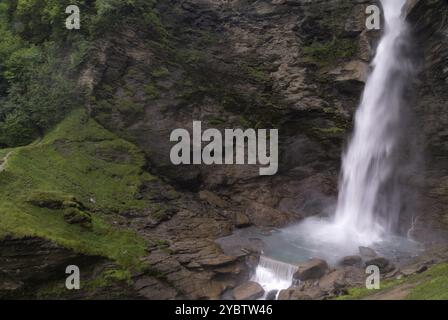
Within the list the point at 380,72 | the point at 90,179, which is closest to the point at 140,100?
the point at 90,179

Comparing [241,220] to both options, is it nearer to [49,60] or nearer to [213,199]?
[213,199]

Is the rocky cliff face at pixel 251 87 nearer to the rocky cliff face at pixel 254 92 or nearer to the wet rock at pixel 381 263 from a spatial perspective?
the rocky cliff face at pixel 254 92

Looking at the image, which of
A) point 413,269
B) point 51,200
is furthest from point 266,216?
point 51,200

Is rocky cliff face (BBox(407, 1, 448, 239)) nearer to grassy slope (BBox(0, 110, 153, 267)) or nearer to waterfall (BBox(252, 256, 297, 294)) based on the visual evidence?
waterfall (BBox(252, 256, 297, 294))

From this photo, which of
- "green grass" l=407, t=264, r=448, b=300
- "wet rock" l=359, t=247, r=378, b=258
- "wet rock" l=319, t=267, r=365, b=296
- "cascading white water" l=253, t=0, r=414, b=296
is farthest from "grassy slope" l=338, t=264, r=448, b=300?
"cascading white water" l=253, t=0, r=414, b=296

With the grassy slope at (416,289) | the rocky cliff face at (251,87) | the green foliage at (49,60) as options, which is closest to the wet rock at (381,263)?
the grassy slope at (416,289)

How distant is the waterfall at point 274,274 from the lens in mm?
16516

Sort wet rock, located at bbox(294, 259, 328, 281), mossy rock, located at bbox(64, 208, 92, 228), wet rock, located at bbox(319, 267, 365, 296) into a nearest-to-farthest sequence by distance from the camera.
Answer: wet rock, located at bbox(319, 267, 365, 296) < mossy rock, located at bbox(64, 208, 92, 228) < wet rock, located at bbox(294, 259, 328, 281)

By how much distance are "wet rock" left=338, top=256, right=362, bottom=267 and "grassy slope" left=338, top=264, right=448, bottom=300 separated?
241 cm

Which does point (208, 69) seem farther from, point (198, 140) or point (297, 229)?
point (297, 229)

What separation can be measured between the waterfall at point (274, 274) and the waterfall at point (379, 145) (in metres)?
7.61

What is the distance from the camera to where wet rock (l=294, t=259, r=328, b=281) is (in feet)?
53.8

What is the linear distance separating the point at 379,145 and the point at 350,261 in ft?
30.3

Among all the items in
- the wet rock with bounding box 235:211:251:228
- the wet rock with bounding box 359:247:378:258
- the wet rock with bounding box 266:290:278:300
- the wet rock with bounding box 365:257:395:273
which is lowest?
the wet rock with bounding box 266:290:278:300
